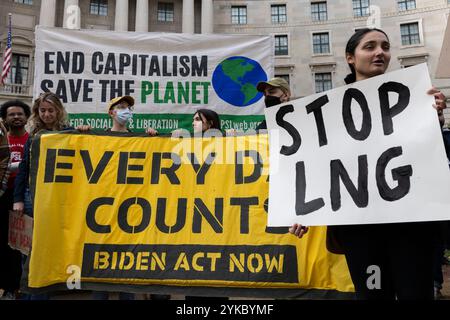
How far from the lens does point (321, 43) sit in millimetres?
32219

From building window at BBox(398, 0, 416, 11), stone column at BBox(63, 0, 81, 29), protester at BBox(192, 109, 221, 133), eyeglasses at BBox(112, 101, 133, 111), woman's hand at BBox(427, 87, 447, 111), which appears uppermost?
building window at BBox(398, 0, 416, 11)

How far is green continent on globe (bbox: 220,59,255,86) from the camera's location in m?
5.46

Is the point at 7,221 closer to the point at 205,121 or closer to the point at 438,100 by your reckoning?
the point at 205,121

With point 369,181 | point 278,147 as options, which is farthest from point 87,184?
point 369,181

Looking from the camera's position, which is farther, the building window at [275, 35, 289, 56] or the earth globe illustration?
the building window at [275, 35, 289, 56]

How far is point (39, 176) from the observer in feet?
10.6

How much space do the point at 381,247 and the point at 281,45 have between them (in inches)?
1298

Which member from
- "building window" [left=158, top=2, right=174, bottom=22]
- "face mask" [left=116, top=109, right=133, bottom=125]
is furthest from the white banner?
"building window" [left=158, top=2, right=174, bottom=22]

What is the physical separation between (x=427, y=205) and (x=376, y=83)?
697mm

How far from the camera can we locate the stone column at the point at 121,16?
31109 mm

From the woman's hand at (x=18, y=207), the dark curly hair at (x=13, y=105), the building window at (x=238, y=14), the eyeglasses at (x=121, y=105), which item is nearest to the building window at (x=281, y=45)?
the building window at (x=238, y=14)

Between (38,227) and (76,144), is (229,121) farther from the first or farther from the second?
(38,227)

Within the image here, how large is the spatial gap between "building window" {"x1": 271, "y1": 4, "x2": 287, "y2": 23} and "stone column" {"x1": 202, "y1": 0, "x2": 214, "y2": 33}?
588 cm

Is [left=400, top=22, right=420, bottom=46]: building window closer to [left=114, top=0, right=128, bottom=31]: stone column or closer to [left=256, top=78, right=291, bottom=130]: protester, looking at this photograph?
[left=114, top=0, right=128, bottom=31]: stone column
